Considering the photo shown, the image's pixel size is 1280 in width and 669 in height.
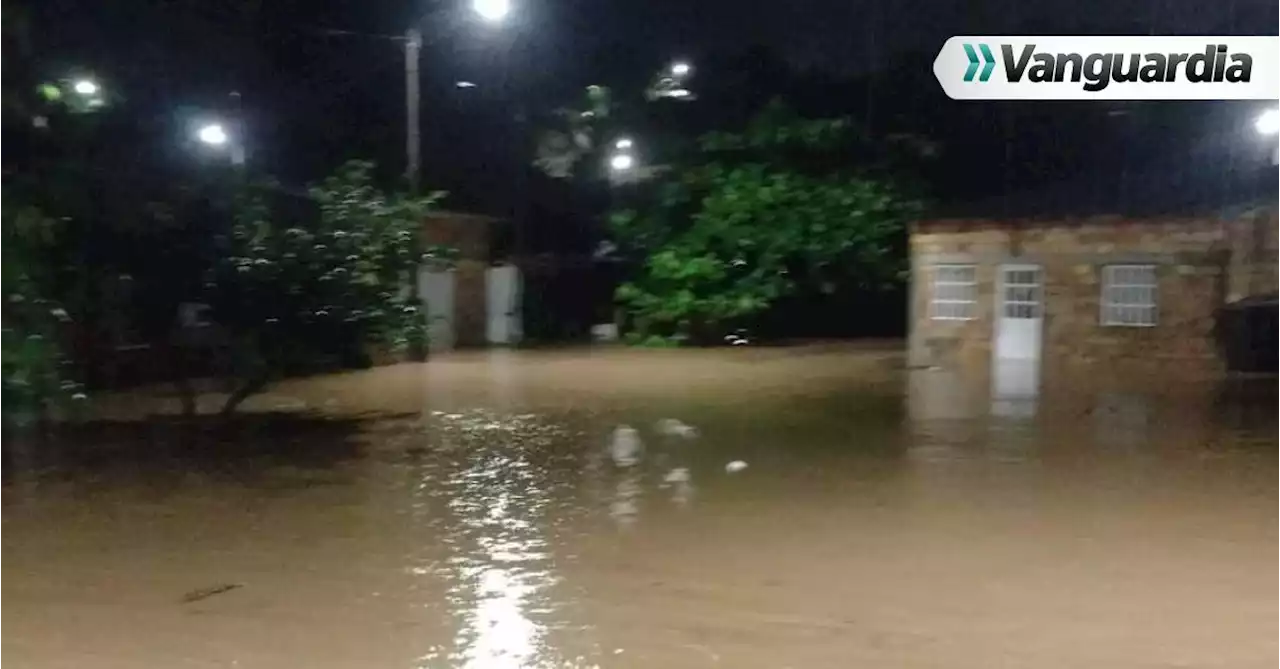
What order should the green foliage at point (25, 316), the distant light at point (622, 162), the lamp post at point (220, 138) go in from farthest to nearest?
the distant light at point (622, 162), the lamp post at point (220, 138), the green foliage at point (25, 316)

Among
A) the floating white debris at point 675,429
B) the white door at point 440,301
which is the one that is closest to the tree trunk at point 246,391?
the floating white debris at point 675,429

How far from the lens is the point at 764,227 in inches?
1021

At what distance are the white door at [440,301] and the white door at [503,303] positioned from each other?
1.49 metres

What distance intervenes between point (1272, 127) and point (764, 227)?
31.6ft

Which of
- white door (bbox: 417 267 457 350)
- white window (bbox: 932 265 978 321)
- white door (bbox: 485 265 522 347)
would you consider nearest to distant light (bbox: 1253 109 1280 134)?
white window (bbox: 932 265 978 321)

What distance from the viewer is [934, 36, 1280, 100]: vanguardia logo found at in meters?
16.8

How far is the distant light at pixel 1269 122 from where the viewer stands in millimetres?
22609

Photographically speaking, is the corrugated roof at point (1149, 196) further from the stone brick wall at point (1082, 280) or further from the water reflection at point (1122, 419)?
the water reflection at point (1122, 419)

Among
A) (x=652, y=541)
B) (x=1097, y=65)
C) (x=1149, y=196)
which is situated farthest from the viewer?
(x=1149, y=196)

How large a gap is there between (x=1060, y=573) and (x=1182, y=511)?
7.02 ft

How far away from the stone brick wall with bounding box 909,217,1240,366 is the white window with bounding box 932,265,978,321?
109 mm

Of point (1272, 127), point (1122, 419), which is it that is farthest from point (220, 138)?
point (1272, 127)

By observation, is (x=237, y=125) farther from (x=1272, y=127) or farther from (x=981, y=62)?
(x=1272, y=127)

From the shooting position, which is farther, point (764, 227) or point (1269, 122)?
point (764, 227)
